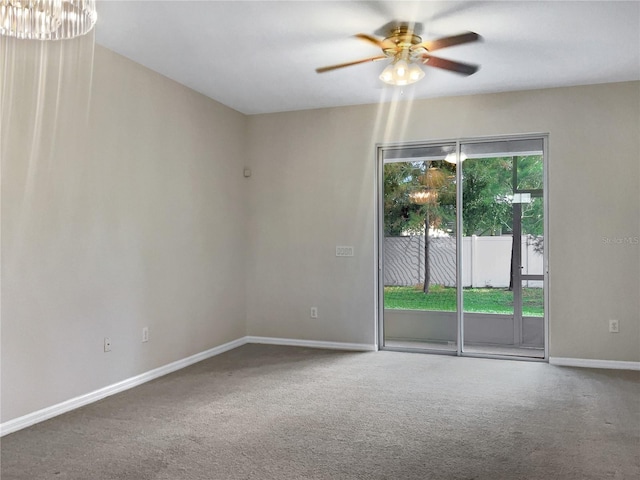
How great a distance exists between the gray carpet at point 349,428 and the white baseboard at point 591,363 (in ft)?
0.51

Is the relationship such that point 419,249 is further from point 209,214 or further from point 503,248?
point 209,214

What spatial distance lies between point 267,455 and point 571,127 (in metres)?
4.03

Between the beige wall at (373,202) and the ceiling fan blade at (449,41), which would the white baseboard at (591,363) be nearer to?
the beige wall at (373,202)

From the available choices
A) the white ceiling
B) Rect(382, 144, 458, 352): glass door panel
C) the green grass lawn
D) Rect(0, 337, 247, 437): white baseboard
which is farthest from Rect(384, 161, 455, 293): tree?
Rect(0, 337, 247, 437): white baseboard

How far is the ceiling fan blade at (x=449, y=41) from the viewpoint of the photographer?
342 centimetres

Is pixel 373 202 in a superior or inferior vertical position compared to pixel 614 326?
superior

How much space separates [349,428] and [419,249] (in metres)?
2.65

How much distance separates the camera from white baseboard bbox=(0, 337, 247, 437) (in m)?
3.13

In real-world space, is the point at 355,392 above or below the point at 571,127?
below

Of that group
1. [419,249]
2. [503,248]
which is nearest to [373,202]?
[419,249]

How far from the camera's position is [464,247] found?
5.27 metres

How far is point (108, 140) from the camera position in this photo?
3855 mm

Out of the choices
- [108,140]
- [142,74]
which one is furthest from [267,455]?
[142,74]

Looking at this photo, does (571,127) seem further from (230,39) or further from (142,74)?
(142,74)
